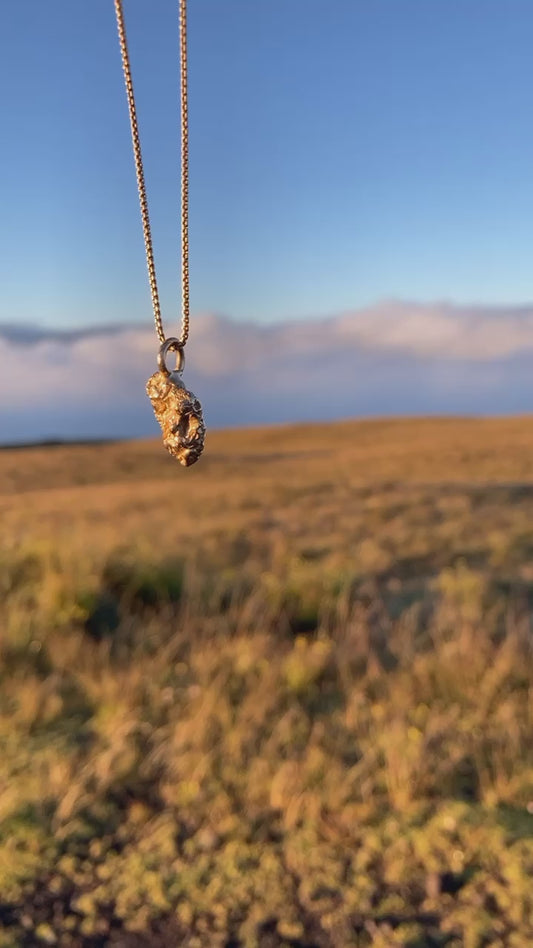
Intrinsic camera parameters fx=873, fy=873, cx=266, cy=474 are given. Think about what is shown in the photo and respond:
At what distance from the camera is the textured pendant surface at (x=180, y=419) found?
1727 millimetres

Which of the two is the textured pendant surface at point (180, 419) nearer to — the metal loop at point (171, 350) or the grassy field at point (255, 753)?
the metal loop at point (171, 350)

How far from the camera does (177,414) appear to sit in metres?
1.73

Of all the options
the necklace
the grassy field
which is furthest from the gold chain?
the grassy field

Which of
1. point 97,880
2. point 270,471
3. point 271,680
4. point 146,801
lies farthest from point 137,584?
point 270,471

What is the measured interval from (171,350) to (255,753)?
2334 mm

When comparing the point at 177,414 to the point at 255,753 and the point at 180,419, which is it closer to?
the point at 180,419

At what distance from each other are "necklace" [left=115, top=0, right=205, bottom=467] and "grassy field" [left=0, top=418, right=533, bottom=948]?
6.03 feet

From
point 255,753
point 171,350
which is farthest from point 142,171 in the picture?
point 255,753

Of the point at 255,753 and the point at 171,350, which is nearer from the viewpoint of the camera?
the point at 171,350

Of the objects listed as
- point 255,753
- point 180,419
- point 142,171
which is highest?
point 142,171

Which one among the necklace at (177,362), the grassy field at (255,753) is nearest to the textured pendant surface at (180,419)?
the necklace at (177,362)

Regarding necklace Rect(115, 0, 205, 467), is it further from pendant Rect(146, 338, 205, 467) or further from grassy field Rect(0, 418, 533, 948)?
grassy field Rect(0, 418, 533, 948)

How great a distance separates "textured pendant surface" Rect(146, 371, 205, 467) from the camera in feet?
5.66

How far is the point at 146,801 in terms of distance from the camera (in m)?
3.44
